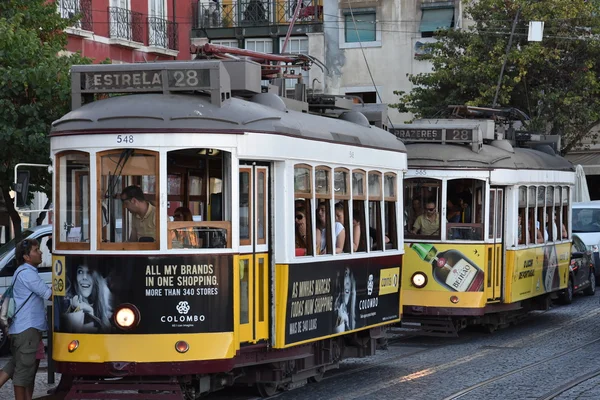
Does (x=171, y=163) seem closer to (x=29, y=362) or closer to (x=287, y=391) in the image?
(x=29, y=362)

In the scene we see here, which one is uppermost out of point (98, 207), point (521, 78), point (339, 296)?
point (521, 78)

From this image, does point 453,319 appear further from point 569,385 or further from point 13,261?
point 13,261

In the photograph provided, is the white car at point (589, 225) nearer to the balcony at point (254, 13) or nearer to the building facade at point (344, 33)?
the building facade at point (344, 33)

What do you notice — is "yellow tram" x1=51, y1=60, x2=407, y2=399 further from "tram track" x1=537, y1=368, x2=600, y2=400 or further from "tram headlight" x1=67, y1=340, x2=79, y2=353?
"tram track" x1=537, y1=368, x2=600, y2=400

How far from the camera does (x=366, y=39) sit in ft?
138

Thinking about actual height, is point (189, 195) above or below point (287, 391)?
above

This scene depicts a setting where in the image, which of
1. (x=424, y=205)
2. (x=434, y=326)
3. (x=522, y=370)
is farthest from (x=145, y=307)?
(x=434, y=326)

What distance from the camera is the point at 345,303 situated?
12.9 m

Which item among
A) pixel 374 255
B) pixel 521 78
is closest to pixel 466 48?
pixel 521 78

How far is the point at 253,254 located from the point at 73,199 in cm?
158

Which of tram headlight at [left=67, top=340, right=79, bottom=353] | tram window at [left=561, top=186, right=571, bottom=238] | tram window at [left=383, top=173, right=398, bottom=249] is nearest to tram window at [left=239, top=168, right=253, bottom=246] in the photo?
tram headlight at [left=67, top=340, right=79, bottom=353]

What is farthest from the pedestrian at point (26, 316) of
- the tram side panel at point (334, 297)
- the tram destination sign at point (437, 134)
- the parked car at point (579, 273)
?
the parked car at point (579, 273)

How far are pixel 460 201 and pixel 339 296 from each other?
5296 mm

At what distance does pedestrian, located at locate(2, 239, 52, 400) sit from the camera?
10.8 m
